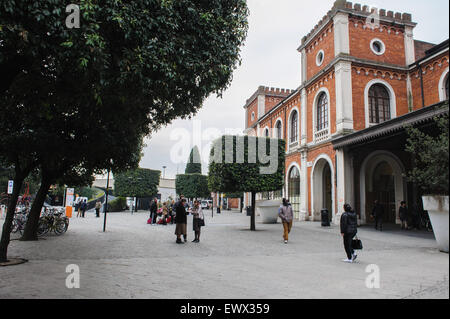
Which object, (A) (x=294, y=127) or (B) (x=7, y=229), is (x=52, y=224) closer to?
(B) (x=7, y=229)

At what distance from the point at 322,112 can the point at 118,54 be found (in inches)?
743

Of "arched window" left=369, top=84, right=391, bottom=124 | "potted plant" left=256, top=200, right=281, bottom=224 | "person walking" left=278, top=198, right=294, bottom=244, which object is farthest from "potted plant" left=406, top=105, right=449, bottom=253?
"potted plant" left=256, top=200, right=281, bottom=224

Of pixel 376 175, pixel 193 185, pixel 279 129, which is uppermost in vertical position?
pixel 279 129

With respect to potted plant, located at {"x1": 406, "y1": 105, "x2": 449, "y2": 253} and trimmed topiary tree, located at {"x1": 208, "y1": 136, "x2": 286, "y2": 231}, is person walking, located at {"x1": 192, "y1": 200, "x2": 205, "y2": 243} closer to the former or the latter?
trimmed topiary tree, located at {"x1": 208, "y1": 136, "x2": 286, "y2": 231}

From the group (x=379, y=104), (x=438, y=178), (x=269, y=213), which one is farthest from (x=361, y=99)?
(x=438, y=178)

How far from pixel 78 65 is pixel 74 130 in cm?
618

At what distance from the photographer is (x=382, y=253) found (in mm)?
9320

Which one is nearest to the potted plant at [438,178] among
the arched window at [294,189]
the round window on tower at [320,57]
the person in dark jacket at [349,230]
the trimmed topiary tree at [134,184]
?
the person in dark jacket at [349,230]

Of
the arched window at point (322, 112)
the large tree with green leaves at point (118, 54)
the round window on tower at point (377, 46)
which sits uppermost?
the round window on tower at point (377, 46)

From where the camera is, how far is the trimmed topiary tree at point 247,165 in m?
16.8

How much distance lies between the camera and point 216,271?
22.1 feet

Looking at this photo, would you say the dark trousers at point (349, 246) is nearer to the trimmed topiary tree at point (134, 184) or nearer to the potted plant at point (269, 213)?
the potted plant at point (269, 213)

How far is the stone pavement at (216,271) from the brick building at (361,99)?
329 inches
